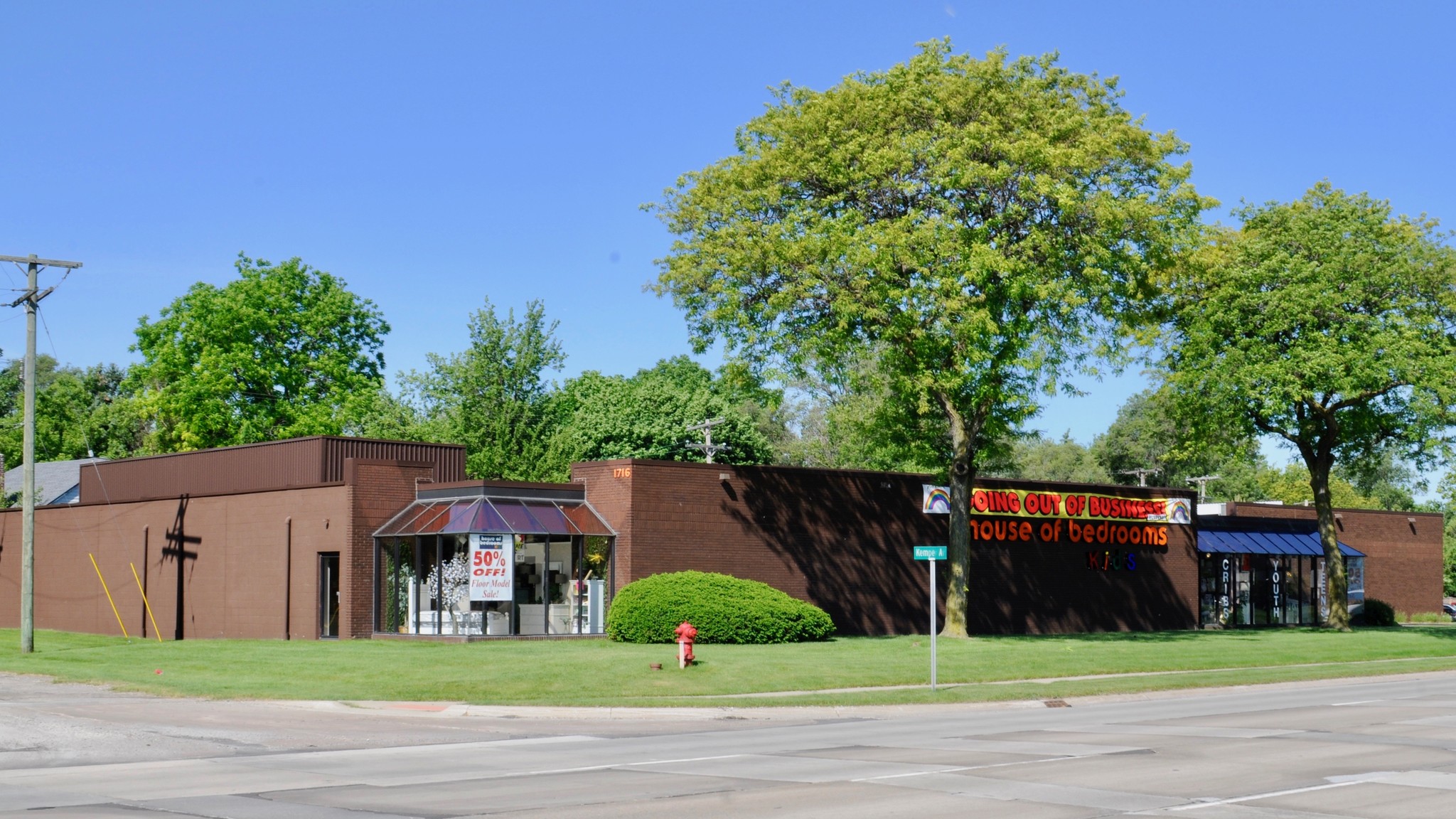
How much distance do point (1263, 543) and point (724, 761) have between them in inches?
1707

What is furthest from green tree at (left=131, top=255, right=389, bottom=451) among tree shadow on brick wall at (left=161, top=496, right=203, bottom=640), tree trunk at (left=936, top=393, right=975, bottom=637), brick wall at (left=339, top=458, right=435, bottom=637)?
tree trunk at (left=936, top=393, right=975, bottom=637)

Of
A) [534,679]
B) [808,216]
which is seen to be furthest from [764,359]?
[534,679]

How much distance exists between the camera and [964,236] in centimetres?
3481

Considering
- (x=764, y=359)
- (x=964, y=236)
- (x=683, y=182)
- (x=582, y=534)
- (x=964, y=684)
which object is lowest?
(x=964, y=684)

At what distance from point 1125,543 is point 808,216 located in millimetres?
18996

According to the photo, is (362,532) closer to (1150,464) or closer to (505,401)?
(505,401)

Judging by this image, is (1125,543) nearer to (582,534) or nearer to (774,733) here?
(582,534)

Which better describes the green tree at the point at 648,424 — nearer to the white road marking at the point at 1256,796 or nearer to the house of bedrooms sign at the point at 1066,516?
the house of bedrooms sign at the point at 1066,516

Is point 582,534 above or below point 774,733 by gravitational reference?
above

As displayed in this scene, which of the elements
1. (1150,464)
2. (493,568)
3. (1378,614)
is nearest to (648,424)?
(493,568)

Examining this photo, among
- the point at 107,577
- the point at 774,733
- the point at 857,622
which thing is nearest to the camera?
the point at 774,733

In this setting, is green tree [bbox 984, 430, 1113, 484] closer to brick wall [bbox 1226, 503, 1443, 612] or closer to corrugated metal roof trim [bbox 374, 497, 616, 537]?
brick wall [bbox 1226, 503, 1443, 612]

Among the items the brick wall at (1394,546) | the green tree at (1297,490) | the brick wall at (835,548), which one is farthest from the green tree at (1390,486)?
the brick wall at (835,548)

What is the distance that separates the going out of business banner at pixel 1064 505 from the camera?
138 feet
